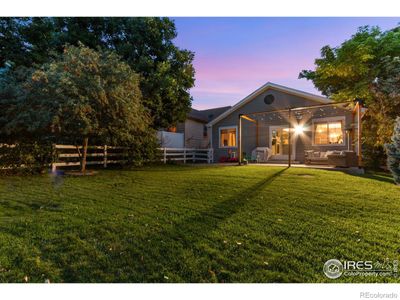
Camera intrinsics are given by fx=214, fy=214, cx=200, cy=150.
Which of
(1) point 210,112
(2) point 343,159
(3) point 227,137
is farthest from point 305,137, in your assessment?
(1) point 210,112

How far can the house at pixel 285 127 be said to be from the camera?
11344mm

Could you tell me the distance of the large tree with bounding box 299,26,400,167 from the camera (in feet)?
26.6

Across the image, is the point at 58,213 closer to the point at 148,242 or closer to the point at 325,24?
the point at 148,242

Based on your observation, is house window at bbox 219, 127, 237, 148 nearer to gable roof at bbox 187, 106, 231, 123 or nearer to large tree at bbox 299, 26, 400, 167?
large tree at bbox 299, 26, 400, 167

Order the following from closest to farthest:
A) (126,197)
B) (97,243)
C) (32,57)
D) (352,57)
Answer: (97,243) → (126,197) → (352,57) → (32,57)

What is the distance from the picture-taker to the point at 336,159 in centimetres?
934

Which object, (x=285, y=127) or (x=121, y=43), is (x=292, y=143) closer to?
(x=285, y=127)

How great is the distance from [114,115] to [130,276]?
6579 mm

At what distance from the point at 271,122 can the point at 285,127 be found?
3.03ft

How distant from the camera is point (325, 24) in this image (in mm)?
4195

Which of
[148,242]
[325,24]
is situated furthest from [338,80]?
[148,242]
